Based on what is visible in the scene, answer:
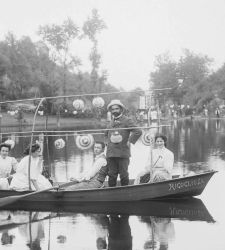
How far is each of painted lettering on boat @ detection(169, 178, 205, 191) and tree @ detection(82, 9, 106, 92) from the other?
5244cm

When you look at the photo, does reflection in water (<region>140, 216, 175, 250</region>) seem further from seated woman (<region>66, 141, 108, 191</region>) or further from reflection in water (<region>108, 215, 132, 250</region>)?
seated woman (<region>66, 141, 108, 191</region>)

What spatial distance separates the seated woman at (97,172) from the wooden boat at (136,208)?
0.50m

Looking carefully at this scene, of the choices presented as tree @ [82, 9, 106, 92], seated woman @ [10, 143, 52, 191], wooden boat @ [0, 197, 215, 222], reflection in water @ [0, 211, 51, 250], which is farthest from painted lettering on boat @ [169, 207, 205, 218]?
Answer: tree @ [82, 9, 106, 92]

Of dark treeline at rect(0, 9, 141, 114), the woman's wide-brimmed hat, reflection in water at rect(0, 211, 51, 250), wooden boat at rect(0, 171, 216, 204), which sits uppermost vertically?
dark treeline at rect(0, 9, 141, 114)

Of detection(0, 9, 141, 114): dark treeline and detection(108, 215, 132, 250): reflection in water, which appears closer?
detection(108, 215, 132, 250): reflection in water

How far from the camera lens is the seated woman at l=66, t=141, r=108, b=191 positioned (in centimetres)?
1164

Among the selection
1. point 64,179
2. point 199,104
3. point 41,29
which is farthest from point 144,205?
point 199,104

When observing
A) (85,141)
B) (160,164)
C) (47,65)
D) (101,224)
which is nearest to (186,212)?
(160,164)

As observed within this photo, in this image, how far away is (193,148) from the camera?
974 inches

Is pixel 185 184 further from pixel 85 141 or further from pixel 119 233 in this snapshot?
pixel 119 233

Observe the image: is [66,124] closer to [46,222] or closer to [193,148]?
[193,148]

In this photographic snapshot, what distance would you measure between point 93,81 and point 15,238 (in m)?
56.0

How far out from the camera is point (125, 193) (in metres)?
11.4

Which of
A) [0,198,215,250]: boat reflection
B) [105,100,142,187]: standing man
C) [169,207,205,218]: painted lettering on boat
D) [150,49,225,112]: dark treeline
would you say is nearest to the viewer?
[0,198,215,250]: boat reflection
